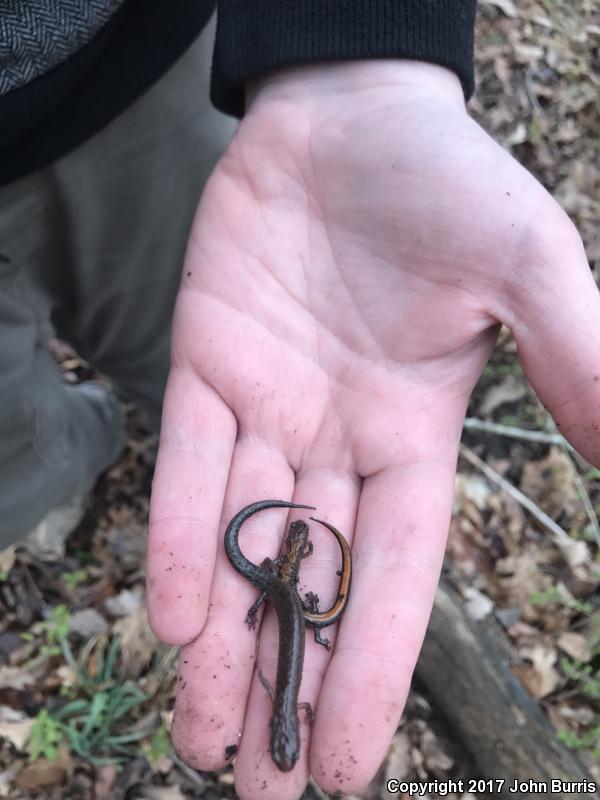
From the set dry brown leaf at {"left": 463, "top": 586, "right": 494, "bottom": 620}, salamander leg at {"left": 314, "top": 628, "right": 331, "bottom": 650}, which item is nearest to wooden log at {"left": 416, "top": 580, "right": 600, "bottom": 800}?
dry brown leaf at {"left": 463, "top": 586, "right": 494, "bottom": 620}

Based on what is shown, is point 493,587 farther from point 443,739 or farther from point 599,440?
point 599,440

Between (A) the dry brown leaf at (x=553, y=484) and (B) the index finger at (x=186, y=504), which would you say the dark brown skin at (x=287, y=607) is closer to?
(B) the index finger at (x=186, y=504)

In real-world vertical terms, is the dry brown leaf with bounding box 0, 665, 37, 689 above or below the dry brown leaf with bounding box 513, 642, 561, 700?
below

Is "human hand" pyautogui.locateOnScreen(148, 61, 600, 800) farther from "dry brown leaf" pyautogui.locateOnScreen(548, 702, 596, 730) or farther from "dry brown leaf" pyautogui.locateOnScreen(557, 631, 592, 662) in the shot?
"dry brown leaf" pyautogui.locateOnScreen(557, 631, 592, 662)

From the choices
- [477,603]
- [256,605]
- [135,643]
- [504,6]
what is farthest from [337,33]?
[504,6]

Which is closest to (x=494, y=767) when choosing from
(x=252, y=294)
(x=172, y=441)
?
(x=172, y=441)

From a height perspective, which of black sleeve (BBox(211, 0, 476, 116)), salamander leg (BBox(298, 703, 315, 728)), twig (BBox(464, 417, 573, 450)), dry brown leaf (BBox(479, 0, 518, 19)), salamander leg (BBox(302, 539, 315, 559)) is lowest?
twig (BBox(464, 417, 573, 450))

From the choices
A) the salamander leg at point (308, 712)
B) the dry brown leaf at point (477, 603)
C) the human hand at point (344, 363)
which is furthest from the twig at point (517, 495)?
the salamander leg at point (308, 712)

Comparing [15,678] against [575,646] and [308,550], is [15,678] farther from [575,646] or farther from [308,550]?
[575,646]
